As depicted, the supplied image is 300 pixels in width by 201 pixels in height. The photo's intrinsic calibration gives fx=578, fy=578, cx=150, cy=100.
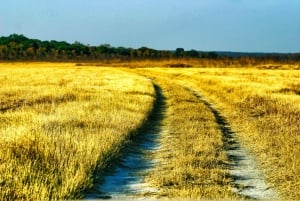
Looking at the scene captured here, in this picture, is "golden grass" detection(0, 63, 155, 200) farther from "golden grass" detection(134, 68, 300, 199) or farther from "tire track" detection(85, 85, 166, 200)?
"golden grass" detection(134, 68, 300, 199)

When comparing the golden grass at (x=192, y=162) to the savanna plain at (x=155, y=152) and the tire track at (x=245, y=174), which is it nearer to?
the savanna plain at (x=155, y=152)

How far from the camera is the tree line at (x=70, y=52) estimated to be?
15929cm

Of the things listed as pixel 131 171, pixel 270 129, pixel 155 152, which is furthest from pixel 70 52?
pixel 131 171

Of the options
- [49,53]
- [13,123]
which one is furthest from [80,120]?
[49,53]

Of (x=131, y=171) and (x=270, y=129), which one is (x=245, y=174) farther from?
(x=270, y=129)

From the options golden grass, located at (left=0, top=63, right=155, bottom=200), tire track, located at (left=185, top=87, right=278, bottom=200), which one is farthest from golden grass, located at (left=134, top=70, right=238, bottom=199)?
golden grass, located at (left=0, top=63, right=155, bottom=200)

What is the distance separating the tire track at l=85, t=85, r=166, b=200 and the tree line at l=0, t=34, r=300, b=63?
129579 millimetres

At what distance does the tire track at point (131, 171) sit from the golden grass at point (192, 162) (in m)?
0.22

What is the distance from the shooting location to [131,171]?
11.0 m

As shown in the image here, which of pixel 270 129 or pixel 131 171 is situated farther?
pixel 270 129

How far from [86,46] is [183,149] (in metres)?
178

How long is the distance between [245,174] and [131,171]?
214 centimetres

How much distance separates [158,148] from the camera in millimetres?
13719

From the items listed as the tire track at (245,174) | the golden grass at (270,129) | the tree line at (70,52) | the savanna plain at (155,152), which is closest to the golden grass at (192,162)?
the savanna plain at (155,152)
